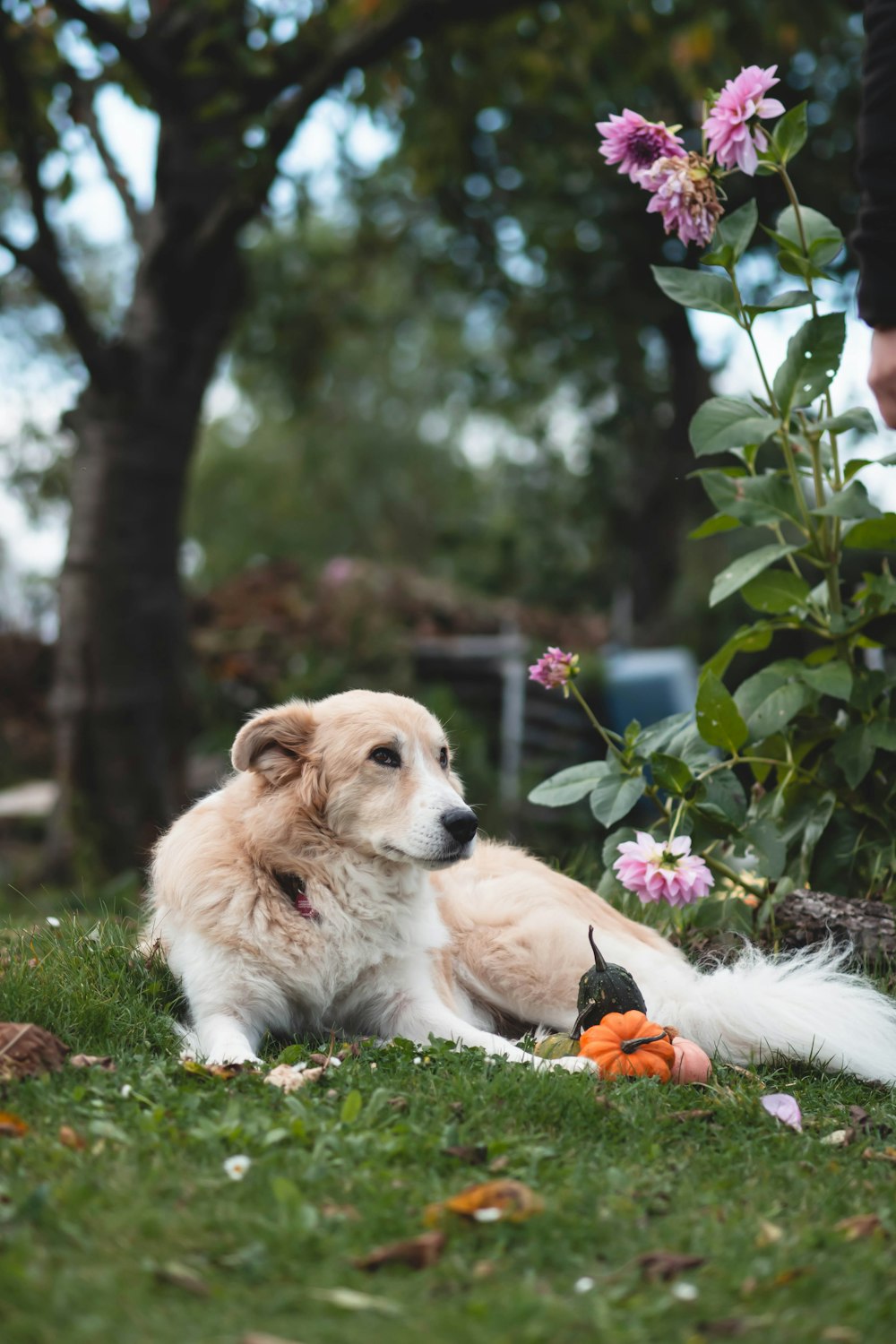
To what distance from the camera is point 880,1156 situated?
284 cm

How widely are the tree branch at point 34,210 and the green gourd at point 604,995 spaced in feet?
20.7

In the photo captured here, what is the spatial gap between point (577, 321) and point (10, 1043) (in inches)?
494

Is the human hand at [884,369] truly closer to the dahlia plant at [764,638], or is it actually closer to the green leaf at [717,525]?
the dahlia plant at [764,638]

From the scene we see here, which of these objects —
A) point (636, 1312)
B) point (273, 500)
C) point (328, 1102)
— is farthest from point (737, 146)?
point (273, 500)

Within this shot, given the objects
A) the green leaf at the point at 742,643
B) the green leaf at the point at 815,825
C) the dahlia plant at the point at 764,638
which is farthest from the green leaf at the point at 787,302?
the green leaf at the point at 815,825

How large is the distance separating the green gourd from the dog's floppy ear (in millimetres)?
1087

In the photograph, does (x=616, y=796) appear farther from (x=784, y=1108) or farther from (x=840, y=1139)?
(x=840, y=1139)

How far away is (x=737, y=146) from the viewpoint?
12.5 feet

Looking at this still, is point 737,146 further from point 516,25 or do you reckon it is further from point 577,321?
point 577,321

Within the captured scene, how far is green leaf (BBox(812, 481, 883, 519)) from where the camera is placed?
4.12 m

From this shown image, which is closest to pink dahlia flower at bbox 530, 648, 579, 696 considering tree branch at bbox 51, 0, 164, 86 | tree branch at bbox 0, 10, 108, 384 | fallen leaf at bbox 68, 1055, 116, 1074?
fallen leaf at bbox 68, 1055, 116, 1074

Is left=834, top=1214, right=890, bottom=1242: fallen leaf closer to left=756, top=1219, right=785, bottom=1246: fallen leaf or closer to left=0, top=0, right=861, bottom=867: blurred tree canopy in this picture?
left=756, top=1219, right=785, bottom=1246: fallen leaf

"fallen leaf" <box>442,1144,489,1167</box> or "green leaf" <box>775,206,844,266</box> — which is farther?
"green leaf" <box>775,206,844,266</box>

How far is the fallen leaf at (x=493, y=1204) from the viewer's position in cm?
224
